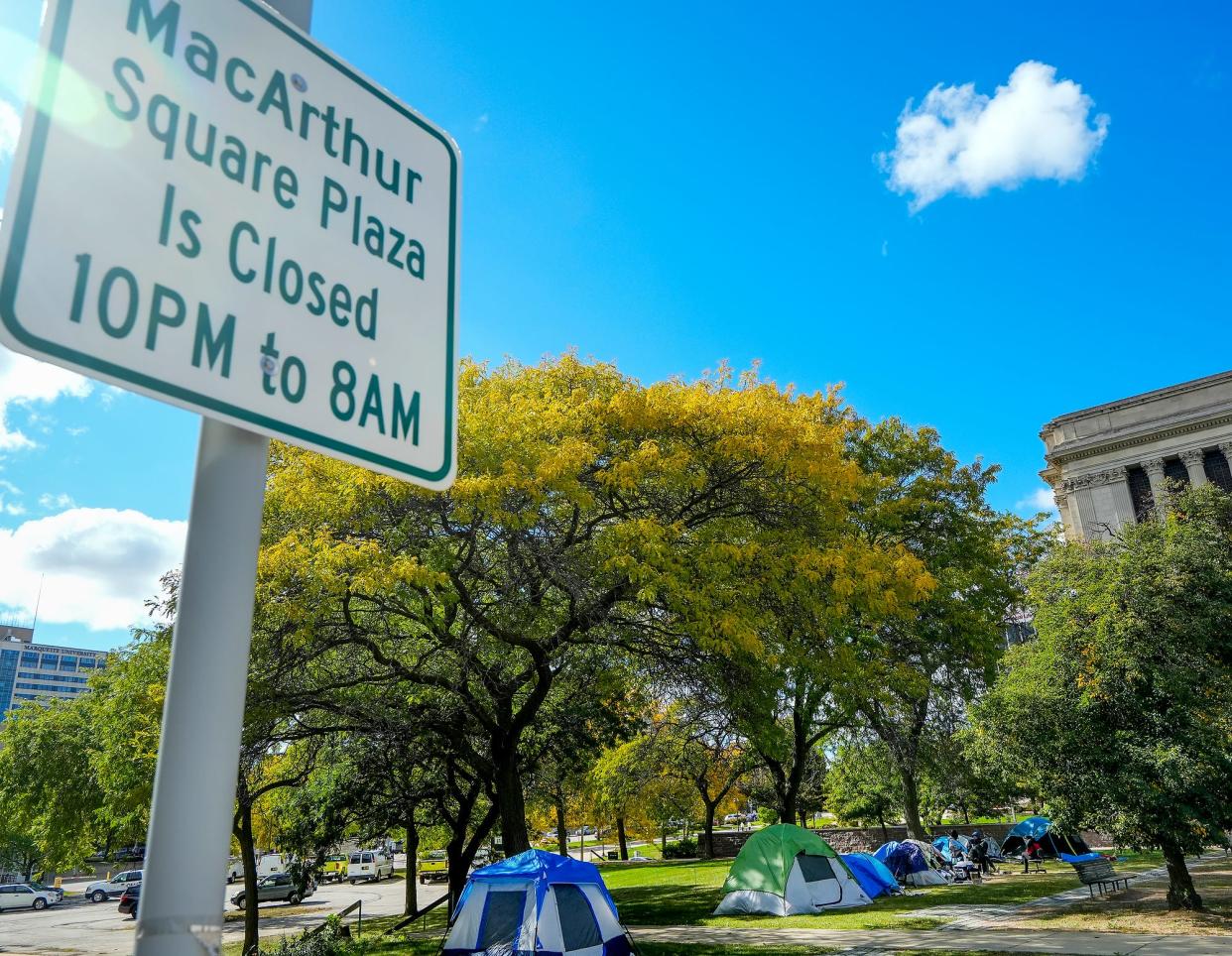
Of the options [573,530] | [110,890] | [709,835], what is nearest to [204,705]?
[573,530]

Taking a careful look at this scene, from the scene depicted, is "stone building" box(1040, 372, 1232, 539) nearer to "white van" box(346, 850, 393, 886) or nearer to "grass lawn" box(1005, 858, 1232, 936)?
"grass lawn" box(1005, 858, 1232, 936)

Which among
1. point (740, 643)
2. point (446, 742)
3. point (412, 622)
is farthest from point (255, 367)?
point (446, 742)

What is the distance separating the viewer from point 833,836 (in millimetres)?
39844

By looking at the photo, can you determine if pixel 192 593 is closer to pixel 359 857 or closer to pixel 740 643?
pixel 740 643

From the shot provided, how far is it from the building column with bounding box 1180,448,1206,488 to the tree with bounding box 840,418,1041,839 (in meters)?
27.3

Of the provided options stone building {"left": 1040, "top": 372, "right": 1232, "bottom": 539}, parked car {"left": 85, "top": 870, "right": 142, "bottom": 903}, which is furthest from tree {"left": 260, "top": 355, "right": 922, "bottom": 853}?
parked car {"left": 85, "top": 870, "right": 142, "bottom": 903}

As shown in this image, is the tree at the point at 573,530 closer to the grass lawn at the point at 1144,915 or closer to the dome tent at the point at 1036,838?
the grass lawn at the point at 1144,915

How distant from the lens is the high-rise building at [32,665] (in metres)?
176

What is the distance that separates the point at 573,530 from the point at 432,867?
170 feet

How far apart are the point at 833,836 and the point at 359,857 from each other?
35.0 meters

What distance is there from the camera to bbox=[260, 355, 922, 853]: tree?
11.9 metres

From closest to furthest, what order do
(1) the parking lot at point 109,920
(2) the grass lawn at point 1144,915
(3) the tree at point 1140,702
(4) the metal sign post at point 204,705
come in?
(4) the metal sign post at point 204,705 → (3) the tree at point 1140,702 → (2) the grass lawn at point 1144,915 → (1) the parking lot at point 109,920

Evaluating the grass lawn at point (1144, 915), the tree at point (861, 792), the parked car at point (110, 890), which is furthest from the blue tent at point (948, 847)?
the parked car at point (110, 890)

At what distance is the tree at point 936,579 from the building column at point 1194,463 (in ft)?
89.6
